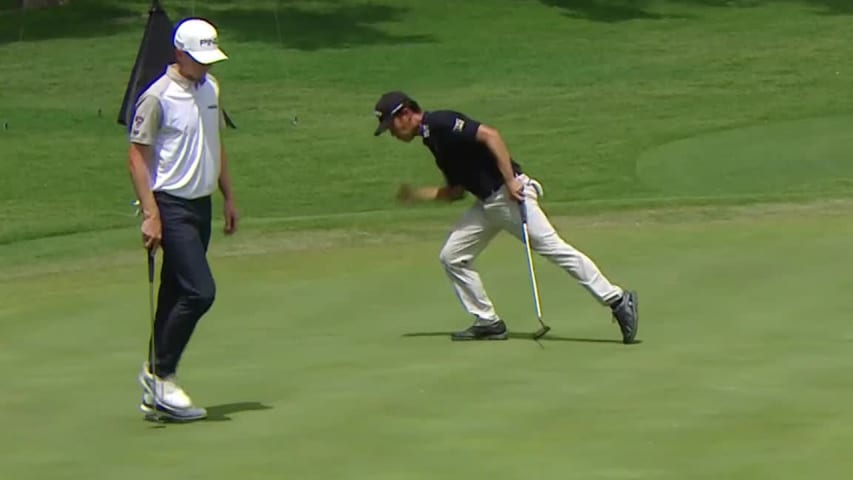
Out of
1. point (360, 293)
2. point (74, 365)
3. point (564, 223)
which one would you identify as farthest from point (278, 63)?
point (74, 365)

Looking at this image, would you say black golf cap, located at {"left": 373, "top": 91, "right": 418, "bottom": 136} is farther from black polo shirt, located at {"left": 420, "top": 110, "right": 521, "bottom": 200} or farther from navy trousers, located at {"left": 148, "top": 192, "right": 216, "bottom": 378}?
navy trousers, located at {"left": 148, "top": 192, "right": 216, "bottom": 378}

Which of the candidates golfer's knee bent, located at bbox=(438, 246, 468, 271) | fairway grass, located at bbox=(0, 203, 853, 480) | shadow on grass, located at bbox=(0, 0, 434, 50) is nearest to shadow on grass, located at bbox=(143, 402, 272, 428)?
fairway grass, located at bbox=(0, 203, 853, 480)

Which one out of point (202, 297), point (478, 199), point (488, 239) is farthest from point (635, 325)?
point (202, 297)

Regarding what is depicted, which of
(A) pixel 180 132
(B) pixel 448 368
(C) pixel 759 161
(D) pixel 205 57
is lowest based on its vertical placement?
(C) pixel 759 161

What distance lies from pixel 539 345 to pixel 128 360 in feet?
7.69

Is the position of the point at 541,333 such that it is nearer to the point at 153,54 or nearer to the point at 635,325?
the point at 635,325

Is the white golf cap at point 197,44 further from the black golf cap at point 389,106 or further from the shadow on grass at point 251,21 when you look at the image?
the shadow on grass at point 251,21

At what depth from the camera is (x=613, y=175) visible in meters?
21.0

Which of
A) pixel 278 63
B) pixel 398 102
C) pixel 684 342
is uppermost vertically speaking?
pixel 398 102

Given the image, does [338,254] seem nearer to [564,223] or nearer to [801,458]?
[564,223]

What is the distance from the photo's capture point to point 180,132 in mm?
8172

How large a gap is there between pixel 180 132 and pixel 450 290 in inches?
171

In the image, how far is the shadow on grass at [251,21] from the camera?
117 ft

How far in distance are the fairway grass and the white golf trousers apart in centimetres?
28
